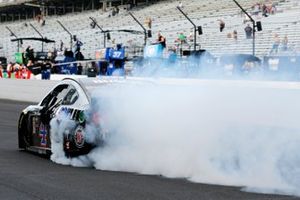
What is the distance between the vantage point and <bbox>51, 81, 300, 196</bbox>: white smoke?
7.08 m

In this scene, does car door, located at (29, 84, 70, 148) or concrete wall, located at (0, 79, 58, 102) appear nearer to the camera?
car door, located at (29, 84, 70, 148)

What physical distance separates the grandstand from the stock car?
4.23 meters

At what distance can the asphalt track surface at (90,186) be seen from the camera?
21.5 ft

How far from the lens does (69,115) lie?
8.99 m

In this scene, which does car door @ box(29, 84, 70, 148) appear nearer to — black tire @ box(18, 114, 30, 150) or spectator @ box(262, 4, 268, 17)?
black tire @ box(18, 114, 30, 150)

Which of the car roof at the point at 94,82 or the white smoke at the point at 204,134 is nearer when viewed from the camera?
the white smoke at the point at 204,134

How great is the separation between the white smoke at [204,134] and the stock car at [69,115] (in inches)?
6.7

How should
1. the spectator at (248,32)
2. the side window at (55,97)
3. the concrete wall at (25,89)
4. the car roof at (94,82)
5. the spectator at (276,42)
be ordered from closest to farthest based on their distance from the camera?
the car roof at (94,82) → the side window at (55,97) → the spectator at (276,42) → the spectator at (248,32) → the concrete wall at (25,89)

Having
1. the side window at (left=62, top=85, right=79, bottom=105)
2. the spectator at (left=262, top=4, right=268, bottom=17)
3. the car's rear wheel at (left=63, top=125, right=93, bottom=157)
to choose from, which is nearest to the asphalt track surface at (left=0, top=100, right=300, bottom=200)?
the car's rear wheel at (left=63, top=125, right=93, bottom=157)

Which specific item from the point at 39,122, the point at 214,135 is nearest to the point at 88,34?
the point at 39,122

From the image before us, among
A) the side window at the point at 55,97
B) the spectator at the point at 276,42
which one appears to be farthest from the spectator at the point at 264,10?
the side window at the point at 55,97

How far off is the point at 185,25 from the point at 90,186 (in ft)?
86.4

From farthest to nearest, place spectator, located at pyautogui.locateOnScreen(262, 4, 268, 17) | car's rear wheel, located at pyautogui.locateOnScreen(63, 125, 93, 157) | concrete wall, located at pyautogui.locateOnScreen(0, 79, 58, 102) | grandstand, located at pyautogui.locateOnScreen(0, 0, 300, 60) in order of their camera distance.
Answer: spectator, located at pyautogui.locateOnScreen(262, 4, 268, 17), concrete wall, located at pyautogui.locateOnScreen(0, 79, 58, 102), grandstand, located at pyautogui.locateOnScreen(0, 0, 300, 60), car's rear wheel, located at pyautogui.locateOnScreen(63, 125, 93, 157)

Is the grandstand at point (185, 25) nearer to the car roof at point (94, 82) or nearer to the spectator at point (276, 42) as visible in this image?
the spectator at point (276, 42)
